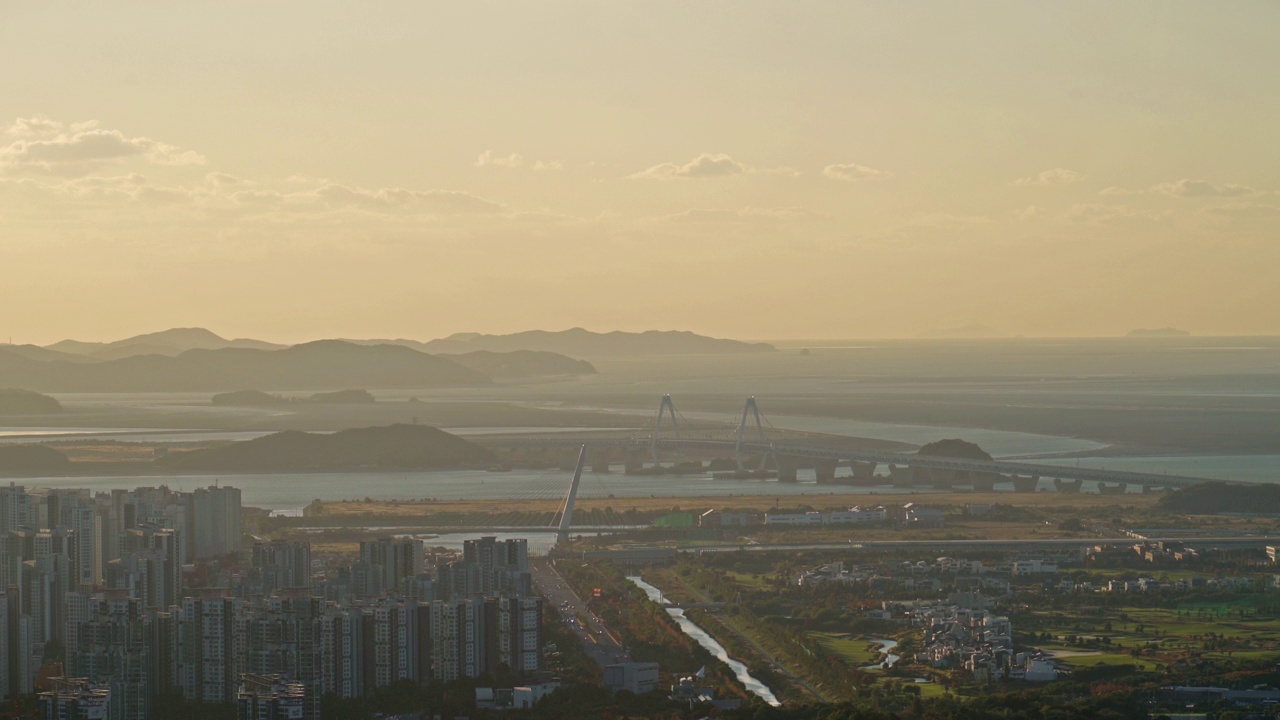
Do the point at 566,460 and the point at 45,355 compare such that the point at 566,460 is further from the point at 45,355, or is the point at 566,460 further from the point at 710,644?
the point at 45,355

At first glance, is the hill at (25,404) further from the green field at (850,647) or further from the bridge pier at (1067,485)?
the green field at (850,647)

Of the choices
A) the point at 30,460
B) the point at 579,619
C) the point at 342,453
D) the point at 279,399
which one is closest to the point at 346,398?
the point at 279,399

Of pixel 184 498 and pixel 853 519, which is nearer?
pixel 184 498

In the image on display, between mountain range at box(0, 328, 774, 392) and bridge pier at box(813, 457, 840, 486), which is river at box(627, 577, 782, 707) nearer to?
bridge pier at box(813, 457, 840, 486)

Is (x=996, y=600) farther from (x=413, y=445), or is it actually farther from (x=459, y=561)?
(x=413, y=445)

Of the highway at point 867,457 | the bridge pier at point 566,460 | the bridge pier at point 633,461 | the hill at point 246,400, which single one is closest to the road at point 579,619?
the highway at point 867,457

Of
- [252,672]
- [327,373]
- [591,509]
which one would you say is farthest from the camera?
[327,373]

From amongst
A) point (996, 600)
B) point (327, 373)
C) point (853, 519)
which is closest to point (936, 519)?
point (853, 519)
